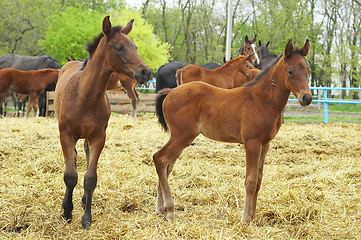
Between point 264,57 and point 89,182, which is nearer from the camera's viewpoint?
point 89,182

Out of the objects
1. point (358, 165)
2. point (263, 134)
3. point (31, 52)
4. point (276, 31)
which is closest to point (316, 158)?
point (358, 165)

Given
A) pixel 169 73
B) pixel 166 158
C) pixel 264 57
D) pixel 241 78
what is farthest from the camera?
pixel 264 57

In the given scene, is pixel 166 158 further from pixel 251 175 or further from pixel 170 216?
pixel 251 175

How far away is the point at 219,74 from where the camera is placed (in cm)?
747

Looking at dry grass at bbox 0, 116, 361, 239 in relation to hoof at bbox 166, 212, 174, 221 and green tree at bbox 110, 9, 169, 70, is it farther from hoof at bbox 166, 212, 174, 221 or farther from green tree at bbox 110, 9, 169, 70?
green tree at bbox 110, 9, 169, 70

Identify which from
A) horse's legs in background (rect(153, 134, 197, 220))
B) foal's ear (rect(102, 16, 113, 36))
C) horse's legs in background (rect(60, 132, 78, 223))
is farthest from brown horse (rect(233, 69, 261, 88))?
horse's legs in background (rect(60, 132, 78, 223))

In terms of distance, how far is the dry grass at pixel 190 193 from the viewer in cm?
319

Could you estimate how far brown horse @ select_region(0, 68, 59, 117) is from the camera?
1036 cm

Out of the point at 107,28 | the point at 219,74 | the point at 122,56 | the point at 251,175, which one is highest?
the point at 107,28

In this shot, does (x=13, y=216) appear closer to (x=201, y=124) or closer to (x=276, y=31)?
(x=201, y=124)

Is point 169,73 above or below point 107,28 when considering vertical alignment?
below

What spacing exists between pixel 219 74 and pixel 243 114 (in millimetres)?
4061

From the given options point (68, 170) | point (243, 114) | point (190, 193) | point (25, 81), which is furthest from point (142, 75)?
point (25, 81)

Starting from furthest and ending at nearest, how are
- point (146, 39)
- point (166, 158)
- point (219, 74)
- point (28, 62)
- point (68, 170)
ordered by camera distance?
point (146, 39), point (28, 62), point (219, 74), point (166, 158), point (68, 170)
